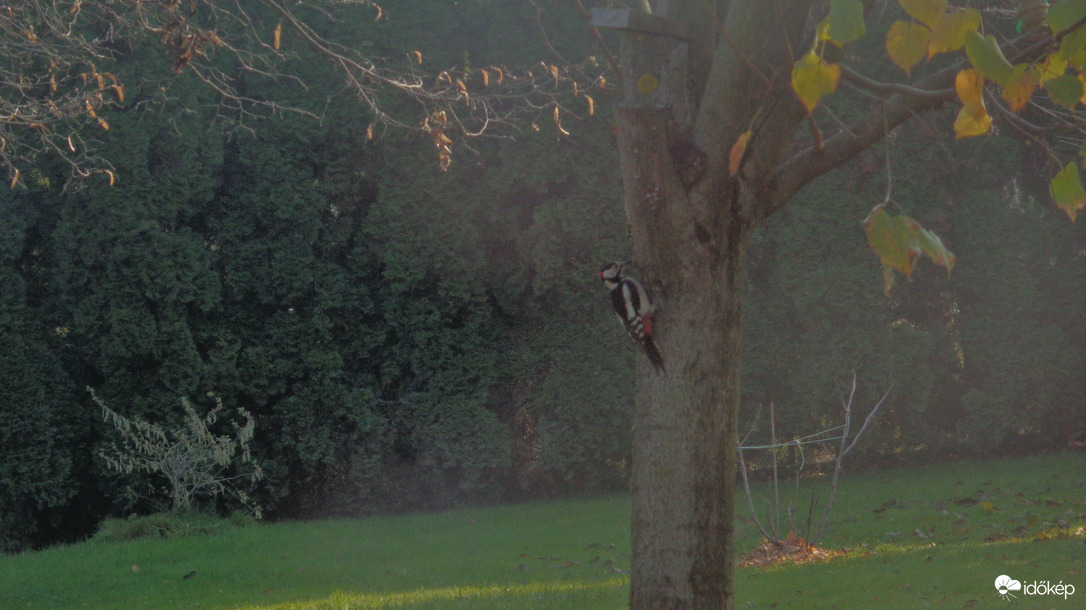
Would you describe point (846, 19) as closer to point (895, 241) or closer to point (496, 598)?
point (895, 241)

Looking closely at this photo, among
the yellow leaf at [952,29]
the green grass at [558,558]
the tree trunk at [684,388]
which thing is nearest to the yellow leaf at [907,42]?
the yellow leaf at [952,29]

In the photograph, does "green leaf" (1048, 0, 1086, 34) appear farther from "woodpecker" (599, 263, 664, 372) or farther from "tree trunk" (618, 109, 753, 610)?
"woodpecker" (599, 263, 664, 372)

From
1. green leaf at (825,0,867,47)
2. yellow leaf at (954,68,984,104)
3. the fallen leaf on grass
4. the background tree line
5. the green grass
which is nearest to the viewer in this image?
green leaf at (825,0,867,47)

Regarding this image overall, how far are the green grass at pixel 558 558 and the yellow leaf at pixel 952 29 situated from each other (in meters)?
4.14

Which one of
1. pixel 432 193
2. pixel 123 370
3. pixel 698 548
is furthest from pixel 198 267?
pixel 698 548

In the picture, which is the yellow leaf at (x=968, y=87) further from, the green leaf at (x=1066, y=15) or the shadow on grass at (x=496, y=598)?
the shadow on grass at (x=496, y=598)

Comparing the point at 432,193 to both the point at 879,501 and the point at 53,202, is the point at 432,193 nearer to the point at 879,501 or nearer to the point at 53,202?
the point at 53,202

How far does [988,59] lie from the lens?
7.70 feet

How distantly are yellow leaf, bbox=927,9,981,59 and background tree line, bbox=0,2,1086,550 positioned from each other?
7674 mm

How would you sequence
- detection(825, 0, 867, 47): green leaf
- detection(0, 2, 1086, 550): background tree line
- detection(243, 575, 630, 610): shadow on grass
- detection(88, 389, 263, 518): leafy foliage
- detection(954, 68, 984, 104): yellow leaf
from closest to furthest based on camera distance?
detection(825, 0, 867, 47): green leaf → detection(954, 68, 984, 104): yellow leaf → detection(243, 575, 630, 610): shadow on grass → detection(88, 389, 263, 518): leafy foliage → detection(0, 2, 1086, 550): background tree line

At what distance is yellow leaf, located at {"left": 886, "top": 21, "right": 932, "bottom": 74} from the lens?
7.92ft

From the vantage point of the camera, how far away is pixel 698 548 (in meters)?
3.39

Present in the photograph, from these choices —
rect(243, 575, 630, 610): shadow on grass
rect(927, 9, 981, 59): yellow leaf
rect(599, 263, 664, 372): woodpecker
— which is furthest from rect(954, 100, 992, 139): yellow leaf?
rect(243, 575, 630, 610): shadow on grass

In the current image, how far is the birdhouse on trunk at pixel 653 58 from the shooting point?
3.48 metres
